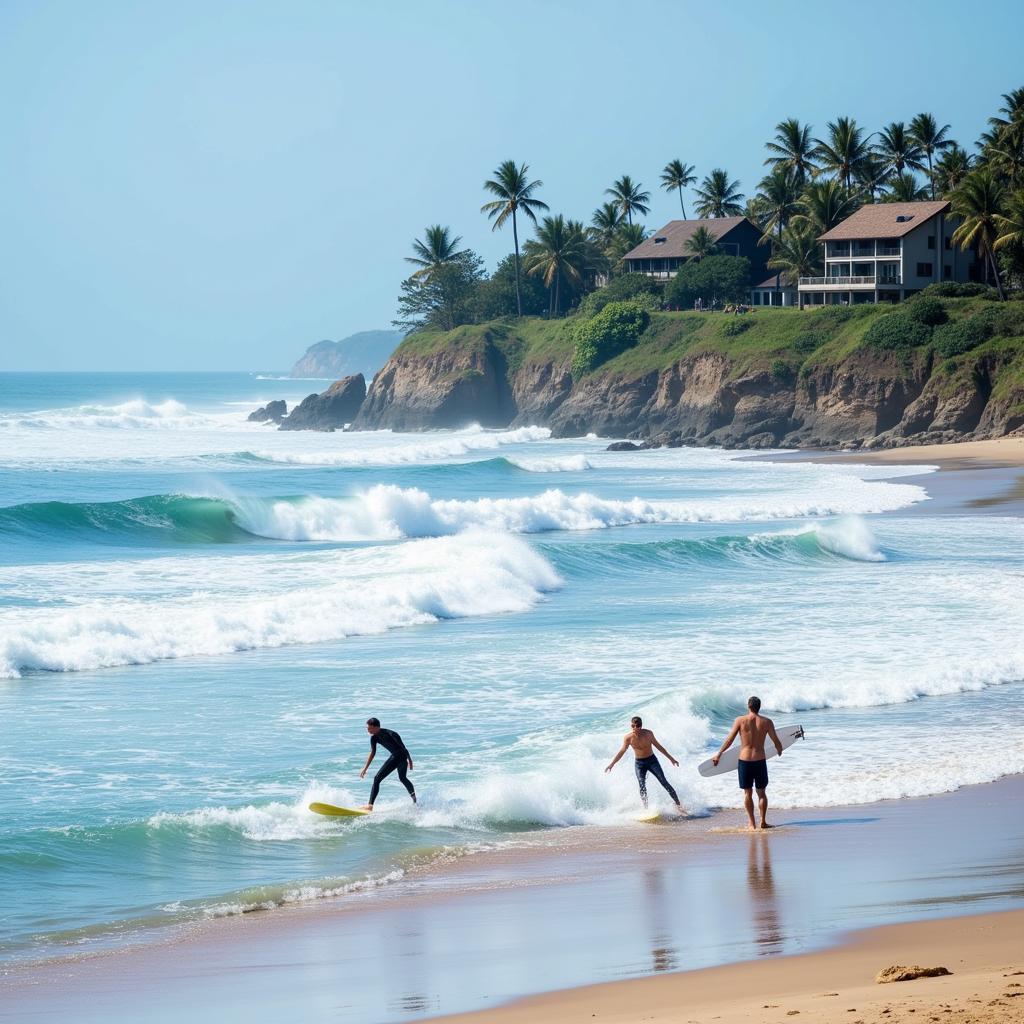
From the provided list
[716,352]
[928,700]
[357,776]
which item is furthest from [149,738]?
[716,352]

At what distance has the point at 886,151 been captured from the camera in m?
83.1

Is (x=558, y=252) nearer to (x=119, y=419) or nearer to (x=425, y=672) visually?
(x=119, y=419)

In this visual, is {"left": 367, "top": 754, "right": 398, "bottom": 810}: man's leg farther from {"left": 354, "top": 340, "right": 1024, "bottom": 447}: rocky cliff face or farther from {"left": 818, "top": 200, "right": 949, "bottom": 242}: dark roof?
{"left": 818, "top": 200, "right": 949, "bottom": 242}: dark roof

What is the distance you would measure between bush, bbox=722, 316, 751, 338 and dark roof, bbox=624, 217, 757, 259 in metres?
14.0

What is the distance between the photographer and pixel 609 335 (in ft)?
268

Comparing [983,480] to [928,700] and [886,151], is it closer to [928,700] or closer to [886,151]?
[928,700]

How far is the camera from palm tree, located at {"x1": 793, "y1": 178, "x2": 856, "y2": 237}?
77.8 m

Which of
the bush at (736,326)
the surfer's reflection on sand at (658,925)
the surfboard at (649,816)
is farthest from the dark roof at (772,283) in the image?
the surfer's reflection on sand at (658,925)

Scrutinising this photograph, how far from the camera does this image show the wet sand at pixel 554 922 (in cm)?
830

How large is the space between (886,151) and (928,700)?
7193 centimetres

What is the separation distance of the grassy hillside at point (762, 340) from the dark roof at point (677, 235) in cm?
824

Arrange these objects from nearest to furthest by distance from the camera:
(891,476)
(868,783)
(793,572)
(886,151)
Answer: (868,783) < (793,572) < (891,476) < (886,151)

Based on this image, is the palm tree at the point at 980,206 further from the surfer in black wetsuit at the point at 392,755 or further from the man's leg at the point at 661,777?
the surfer in black wetsuit at the point at 392,755

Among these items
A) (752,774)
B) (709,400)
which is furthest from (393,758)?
(709,400)
